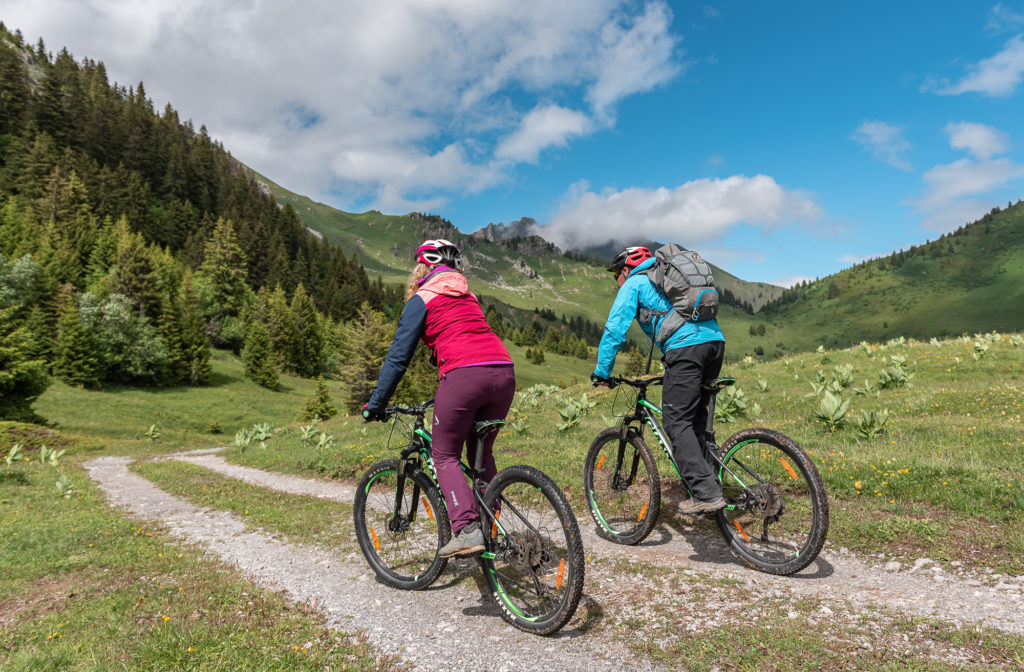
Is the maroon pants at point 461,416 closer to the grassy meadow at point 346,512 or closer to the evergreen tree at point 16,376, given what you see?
the grassy meadow at point 346,512

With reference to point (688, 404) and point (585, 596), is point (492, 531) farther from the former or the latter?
point (688, 404)

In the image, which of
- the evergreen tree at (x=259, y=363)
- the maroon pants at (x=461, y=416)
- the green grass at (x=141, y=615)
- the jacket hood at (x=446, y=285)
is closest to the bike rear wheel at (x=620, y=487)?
the maroon pants at (x=461, y=416)

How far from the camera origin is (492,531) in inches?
189

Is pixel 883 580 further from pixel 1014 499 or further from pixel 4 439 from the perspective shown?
pixel 4 439

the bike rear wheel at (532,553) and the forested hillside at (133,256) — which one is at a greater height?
the forested hillside at (133,256)

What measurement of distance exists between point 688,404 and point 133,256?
8965cm

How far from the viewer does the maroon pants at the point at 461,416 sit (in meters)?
4.81

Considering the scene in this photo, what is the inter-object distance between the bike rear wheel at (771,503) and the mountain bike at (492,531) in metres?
2.48

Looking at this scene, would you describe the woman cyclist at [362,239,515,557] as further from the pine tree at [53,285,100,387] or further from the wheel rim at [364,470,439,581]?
the pine tree at [53,285,100,387]

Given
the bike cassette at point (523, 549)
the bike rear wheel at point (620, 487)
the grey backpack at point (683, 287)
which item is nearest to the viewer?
the bike cassette at point (523, 549)

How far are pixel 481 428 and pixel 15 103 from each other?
181133 millimetres

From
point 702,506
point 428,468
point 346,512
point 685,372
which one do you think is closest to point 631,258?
point 685,372

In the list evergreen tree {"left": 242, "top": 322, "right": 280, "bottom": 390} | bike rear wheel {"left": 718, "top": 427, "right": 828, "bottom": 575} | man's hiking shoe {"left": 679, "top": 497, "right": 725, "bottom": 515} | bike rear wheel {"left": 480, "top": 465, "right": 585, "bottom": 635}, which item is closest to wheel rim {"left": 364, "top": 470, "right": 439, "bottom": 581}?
bike rear wheel {"left": 480, "top": 465, "right": 585, "bottom": 635}

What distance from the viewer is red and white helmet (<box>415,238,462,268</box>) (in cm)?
533
